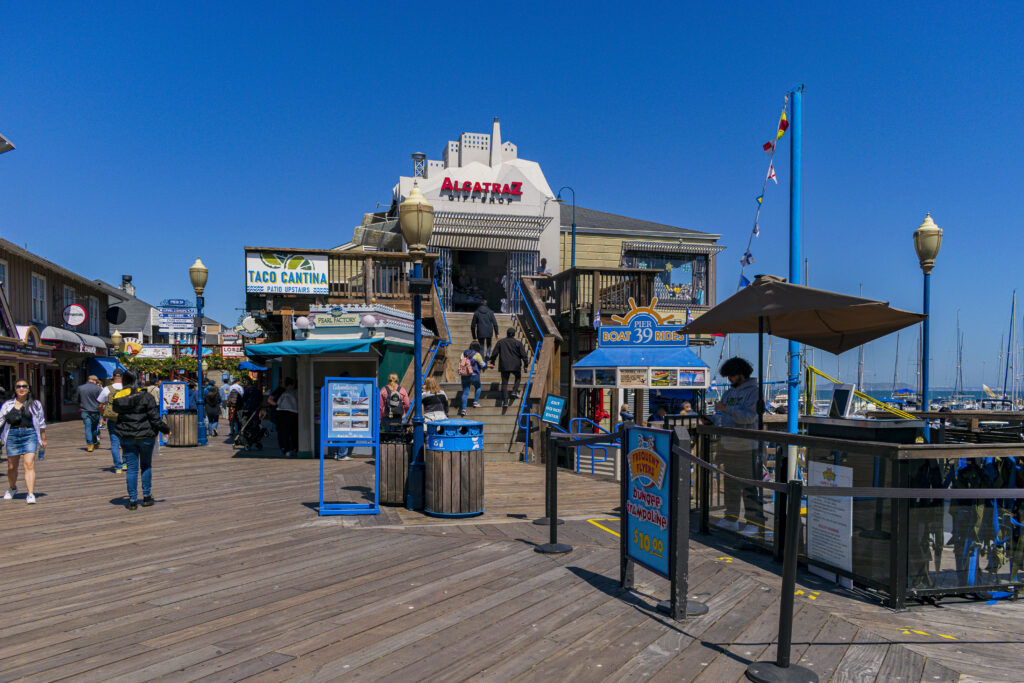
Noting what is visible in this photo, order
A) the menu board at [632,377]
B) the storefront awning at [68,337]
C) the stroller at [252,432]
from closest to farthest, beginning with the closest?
1. the menu board at [632,377]
2. the stroller at [252,432]
3. the storefront awning at [68,337]

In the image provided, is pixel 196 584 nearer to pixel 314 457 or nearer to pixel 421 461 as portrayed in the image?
pixel 421 461

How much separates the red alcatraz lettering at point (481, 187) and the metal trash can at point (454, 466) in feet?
55.7

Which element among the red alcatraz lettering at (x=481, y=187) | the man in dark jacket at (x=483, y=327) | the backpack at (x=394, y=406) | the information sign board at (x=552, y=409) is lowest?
the information sign board at (x=552, y=409)

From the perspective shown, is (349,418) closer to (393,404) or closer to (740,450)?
(393,404)

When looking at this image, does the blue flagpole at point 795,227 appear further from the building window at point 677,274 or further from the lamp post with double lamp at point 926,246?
the building window at point 677,274

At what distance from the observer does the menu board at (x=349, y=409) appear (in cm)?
831

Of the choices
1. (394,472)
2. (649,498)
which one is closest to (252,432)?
(394,472)

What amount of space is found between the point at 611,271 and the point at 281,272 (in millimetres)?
8471

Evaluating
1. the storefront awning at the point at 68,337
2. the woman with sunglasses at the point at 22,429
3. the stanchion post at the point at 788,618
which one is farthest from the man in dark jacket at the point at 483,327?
the storefront awning at the point at 68,337

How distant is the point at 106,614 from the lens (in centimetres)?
504

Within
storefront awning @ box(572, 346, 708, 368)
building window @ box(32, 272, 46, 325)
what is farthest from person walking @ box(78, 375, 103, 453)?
building window @ box(32, 272, 46, 325)

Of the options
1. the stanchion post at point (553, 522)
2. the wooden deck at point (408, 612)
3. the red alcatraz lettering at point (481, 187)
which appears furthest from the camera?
the red alcatraz lettering at point (481, 187)

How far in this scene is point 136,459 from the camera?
8859 mm

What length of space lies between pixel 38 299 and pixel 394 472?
27.6m
